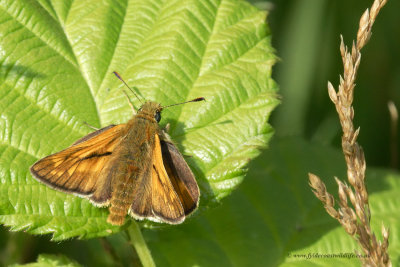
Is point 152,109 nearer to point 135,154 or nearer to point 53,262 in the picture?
point 135,154

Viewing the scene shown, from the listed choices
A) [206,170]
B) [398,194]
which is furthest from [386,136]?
[206,170]

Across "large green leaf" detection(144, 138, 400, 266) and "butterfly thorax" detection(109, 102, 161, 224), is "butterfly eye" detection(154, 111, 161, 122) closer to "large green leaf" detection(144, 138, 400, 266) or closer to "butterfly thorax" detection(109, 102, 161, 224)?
"butterfly thorax" detection(109, 102, 161, 224)

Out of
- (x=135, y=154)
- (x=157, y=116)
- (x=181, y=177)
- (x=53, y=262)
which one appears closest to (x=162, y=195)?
(x=181, y=177)

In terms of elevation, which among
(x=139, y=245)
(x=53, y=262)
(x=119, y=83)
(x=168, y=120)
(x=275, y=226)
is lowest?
(x=275, y=226)

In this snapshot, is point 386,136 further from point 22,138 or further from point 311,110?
point 22,138

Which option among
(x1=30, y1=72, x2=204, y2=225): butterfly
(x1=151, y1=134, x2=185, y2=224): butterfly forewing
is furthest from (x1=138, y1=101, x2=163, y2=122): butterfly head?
(x1=151, y1=134, x2=185, y2=224): butterfly forewing

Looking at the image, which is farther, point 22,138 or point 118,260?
point 118,260

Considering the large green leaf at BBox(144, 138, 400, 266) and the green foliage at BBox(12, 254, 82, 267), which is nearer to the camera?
the green foliage at BBox(12, 254, 82, 267)
